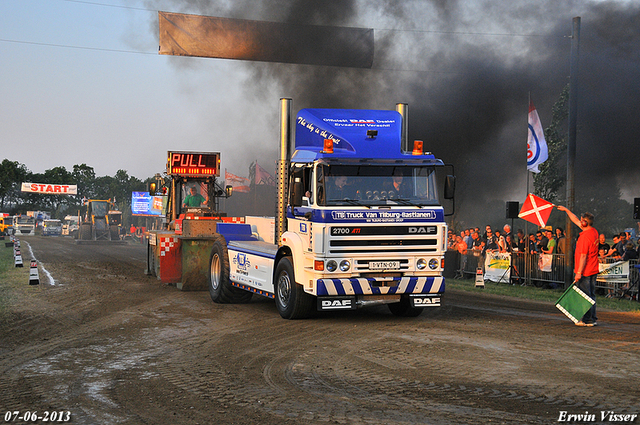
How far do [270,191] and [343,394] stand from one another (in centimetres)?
4769

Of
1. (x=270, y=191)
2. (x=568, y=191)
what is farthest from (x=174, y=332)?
(x=270, y=191)

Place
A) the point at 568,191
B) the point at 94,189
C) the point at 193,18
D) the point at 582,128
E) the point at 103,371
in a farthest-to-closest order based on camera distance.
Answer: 1. the point at 94,189
2. the point at 582,128
3. the point at 193,18
4. the point at 568,191
5. the point at 103,371

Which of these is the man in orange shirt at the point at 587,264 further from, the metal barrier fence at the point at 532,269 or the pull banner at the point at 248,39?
the pull banner at the point at 248,39

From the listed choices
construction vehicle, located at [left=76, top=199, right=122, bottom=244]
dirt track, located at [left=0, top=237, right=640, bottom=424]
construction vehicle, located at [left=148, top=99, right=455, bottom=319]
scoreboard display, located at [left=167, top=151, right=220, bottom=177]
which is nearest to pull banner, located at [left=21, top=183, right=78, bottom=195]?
construction vehicle, located at [left=76, top=199, right=122, bottom=244]

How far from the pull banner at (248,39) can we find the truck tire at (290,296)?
460 inches

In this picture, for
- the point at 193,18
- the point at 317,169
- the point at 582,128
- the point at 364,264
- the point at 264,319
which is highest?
the point at 193,18

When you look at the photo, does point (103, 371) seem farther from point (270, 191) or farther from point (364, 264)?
point (270, 191)

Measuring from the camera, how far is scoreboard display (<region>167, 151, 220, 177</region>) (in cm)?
1833

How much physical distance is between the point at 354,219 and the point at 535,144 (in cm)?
1234

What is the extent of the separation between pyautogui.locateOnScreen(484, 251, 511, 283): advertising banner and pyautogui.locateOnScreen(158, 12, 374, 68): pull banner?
8223mm

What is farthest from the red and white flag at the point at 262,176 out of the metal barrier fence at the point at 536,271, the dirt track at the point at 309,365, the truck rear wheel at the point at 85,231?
the dirt track at the point at 309,365

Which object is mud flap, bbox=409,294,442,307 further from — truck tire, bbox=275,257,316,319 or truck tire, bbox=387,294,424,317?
truck tire, bbox=275,257,316,319

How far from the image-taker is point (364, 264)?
35.6 ft

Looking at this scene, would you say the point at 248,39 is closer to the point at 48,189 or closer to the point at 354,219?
the point at 354,219
